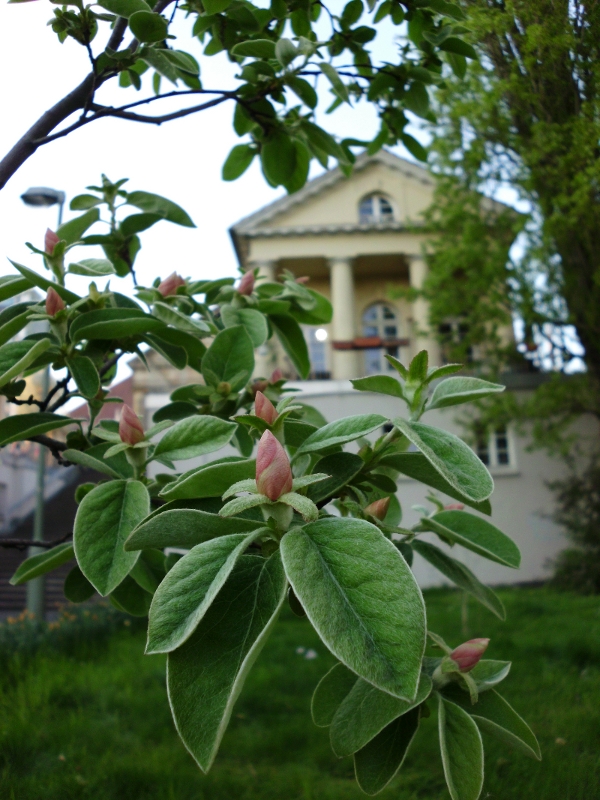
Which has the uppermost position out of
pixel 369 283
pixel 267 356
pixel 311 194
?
pixel 311 194

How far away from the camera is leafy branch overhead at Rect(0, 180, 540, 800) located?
289 mm

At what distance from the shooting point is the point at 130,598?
2.01ft

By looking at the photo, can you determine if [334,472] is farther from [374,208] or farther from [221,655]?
[374,208]

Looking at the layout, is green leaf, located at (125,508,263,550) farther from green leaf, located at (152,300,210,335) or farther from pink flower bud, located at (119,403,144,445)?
green leaf, located at (152,300,210,335)

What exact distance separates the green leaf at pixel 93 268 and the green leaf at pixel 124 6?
247 mm

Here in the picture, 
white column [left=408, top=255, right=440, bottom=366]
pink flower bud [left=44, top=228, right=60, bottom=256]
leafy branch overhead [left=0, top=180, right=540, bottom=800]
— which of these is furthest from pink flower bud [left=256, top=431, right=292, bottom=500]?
white column [left=408, top=255, right=440, bottom=366]

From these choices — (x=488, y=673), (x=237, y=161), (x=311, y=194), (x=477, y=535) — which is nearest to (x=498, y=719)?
(x=488, y=673)

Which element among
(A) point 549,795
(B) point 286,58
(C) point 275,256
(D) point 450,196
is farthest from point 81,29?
(C) point 275,256

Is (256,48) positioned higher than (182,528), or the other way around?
(256,48)

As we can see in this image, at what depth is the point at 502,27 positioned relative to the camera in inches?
23.0

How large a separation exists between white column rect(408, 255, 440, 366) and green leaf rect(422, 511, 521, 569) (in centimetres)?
530

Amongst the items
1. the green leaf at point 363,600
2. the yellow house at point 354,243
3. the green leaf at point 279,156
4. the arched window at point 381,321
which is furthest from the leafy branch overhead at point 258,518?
the arched window at point 381,321

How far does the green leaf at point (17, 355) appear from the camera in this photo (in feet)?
1.69

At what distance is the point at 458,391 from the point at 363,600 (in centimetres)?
21
